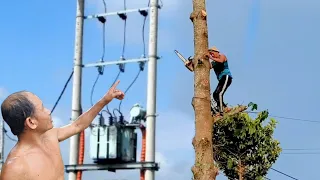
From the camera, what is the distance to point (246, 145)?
1238cm

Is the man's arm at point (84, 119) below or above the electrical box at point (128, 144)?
below

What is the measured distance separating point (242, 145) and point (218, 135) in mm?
480

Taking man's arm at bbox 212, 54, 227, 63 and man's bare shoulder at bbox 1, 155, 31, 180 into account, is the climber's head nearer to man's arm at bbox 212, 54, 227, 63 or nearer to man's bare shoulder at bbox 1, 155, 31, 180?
man's arm at bbox 212, 54, 227, 63

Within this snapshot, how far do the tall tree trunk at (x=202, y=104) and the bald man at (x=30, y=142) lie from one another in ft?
9.89

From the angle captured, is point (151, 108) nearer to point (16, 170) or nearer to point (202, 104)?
point (202, 104)

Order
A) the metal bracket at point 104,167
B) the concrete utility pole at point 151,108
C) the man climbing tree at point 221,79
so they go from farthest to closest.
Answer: the metal bracket at point 104,167 → the concrete utility pole at point 151,108 → the man climbing tree at point 221,79

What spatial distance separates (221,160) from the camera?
41.2ft

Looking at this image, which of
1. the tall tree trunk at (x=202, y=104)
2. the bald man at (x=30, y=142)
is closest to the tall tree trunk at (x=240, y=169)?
the tall tree trunk at (x=202, y=104)

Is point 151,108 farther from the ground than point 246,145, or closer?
farther from the ground

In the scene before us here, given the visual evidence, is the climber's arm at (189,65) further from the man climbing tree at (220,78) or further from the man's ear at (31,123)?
the man's ear at (31,123)

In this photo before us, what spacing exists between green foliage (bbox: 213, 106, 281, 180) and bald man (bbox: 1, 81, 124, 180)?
8.62 metres

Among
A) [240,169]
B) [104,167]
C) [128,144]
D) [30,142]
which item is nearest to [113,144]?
[128,144]

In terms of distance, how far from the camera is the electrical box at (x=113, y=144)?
47.4 ft

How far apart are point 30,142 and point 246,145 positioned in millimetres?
9121
